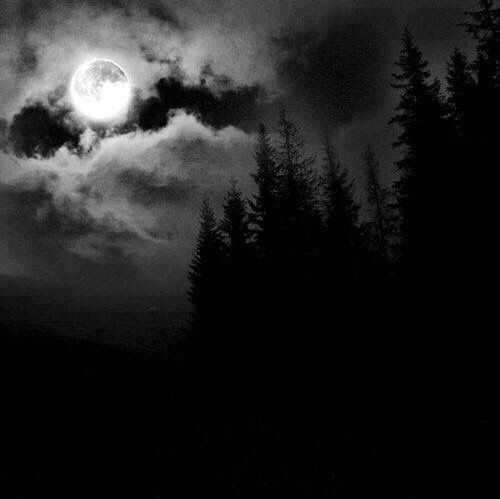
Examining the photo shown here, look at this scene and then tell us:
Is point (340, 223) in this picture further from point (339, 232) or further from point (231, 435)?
point (231, 435)

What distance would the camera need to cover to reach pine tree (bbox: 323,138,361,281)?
19.2 meters

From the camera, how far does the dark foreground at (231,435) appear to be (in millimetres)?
7000

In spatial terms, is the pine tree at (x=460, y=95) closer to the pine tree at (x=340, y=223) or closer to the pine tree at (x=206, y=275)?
the pine tree at (x=340, y=223)

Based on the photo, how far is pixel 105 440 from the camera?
914cm

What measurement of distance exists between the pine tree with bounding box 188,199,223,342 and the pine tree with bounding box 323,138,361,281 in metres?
9.12

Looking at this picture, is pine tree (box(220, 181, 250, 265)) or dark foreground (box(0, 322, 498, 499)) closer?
dark foreground (box(0, 322, 498, 499))

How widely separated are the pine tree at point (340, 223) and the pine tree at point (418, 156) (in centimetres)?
416

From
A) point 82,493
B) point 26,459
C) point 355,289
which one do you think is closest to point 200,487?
point 82,493

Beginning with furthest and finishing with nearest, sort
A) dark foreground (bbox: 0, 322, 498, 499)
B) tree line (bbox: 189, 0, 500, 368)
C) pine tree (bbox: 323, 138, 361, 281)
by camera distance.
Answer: pine tree (bbox: 323, 138, 361, 281), tree line (bbox: 189, 0, 500, 368), dark foreground (bbox: 0, 322, 498, 499)

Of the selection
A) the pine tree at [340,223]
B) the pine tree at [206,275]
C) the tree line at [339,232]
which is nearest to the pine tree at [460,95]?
the tree line at [339,232]

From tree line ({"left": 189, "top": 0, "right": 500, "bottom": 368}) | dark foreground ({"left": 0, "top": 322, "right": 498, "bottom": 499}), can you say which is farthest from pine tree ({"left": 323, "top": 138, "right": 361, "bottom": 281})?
dark foreground ({"left": 0, "top": 322, "right": 498, "bottom": 499})

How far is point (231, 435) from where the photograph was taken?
1017cm

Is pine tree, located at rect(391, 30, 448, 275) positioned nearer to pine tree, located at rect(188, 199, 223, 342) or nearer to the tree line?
the tree line

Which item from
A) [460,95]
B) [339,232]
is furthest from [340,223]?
[460,95]
